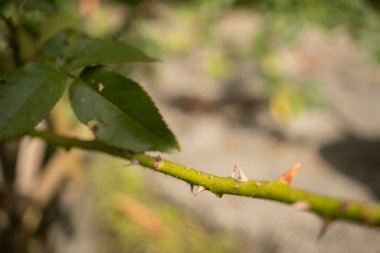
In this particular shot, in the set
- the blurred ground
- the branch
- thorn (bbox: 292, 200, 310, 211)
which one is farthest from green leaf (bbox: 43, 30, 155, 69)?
the blurred ground

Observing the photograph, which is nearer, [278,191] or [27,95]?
[278,191]

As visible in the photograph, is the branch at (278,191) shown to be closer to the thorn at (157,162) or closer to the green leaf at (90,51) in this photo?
the thorn at (157,162)

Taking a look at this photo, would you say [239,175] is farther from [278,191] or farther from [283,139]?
[283,139]

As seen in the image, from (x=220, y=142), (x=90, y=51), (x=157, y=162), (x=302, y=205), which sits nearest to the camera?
(x=302, y=205)

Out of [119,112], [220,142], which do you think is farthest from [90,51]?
[220,142]

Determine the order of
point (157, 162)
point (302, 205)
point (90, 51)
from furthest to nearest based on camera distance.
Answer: point (90, 51)
point (157, 162)
point (302, 205)

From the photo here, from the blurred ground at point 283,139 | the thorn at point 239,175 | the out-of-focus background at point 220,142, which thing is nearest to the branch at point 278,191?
the thorn at point 239,175
